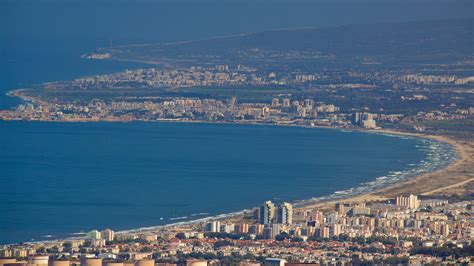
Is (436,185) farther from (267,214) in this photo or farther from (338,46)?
(338,46)

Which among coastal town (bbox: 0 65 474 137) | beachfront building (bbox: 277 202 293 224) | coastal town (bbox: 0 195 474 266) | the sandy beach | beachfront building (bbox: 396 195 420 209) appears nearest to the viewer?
coastal town (bbox: 0 195 474 266)

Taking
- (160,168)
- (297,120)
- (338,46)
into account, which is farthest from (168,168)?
(338,46)

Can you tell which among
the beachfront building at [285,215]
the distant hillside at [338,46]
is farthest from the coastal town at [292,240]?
the distant hillside at [338,46]

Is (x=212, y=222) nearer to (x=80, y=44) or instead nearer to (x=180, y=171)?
(x=180, y=171)

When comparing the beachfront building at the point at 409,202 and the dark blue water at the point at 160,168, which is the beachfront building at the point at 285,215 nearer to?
the dark blue water at the point at 160,168

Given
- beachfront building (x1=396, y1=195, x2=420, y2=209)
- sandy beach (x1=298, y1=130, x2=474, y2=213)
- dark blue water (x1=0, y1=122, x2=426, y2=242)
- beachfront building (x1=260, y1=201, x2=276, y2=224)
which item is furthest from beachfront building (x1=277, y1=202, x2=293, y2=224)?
beachfront building (x1=396, y1=195, x2=420, y2=209)

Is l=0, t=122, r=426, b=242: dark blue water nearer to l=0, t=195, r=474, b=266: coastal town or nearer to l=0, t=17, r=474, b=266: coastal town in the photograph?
l=0, t=17, r=474, b=266: coastal town
